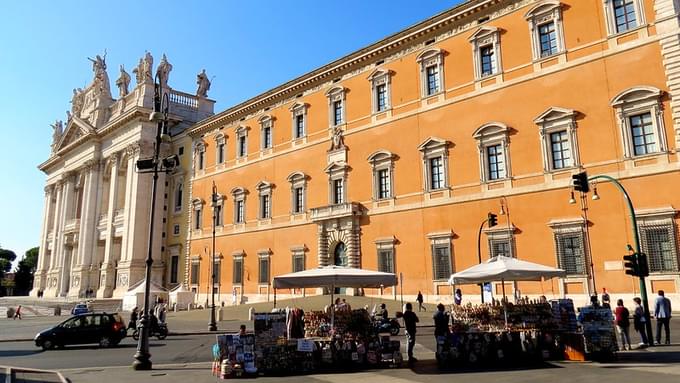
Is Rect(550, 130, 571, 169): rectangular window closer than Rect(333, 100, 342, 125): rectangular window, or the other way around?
Rect(550, 130, 571, 169): rectangular window

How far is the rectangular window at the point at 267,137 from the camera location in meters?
38.1

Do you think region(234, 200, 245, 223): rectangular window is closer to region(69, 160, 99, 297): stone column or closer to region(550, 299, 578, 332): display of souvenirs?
region(69, 160, 99, 297): stone column

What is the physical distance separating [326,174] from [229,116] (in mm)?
13159

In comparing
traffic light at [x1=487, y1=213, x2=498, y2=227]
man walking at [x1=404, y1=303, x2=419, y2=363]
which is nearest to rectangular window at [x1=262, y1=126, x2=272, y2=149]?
traffic light at [x1=487, y1=213, x2=498, y2=227]

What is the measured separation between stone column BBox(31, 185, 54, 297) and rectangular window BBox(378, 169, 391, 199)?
170 feet

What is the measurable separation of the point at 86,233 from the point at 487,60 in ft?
147

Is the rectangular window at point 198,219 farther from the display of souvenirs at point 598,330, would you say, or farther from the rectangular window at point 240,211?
the display of souvenirs at point 598,330

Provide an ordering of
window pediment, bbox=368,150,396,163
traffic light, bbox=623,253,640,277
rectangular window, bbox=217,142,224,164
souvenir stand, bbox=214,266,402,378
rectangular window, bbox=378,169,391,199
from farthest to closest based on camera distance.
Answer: rectangular window, bbox=217,142,224,164 → rectangular window, bbox=378,169,391,199 → window pediment, bbox=368,150,396,163 → traffic light, bbox=623,253,640,277 → souvenir stand, bbox=214,266,402,378

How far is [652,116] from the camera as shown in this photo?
20.2 meters

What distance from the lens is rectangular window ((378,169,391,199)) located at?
2955cm

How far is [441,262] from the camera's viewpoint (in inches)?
1027

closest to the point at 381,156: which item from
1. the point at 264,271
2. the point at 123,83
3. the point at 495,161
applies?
the point at 495,161

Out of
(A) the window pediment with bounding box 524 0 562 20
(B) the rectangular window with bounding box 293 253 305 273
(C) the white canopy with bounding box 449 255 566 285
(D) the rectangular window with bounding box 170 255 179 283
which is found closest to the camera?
(C) the white canopy with bounding box 449 255 566 285

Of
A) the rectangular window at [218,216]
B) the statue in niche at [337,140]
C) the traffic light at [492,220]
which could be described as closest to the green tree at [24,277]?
the rectangular window at [218,216]
